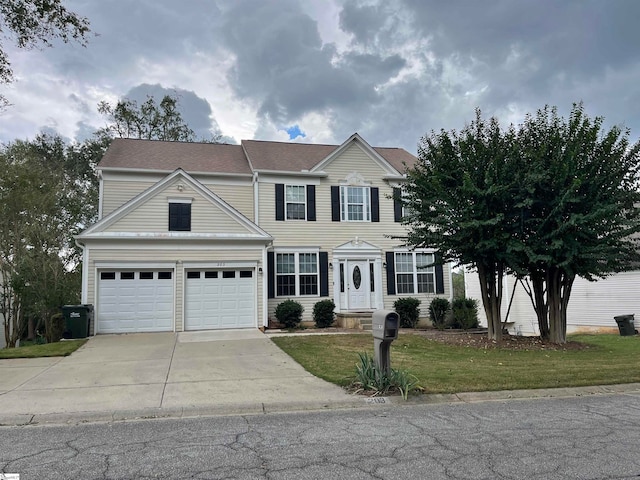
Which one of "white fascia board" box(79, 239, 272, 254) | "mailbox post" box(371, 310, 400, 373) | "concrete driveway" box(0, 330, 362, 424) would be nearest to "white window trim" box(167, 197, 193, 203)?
"white fascia board" box(79, 239, 272, 254)

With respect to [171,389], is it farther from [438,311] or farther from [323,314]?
[438,311]

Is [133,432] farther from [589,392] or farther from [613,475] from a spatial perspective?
[589,392]

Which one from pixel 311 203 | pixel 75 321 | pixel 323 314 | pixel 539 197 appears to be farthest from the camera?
pixel 311 203

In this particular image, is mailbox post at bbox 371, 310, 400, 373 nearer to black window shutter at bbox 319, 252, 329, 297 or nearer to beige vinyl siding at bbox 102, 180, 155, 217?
black window shutter at bbox 319, 252, 329, 297

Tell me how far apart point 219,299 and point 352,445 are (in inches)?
470

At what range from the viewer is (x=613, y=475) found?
3.86 m

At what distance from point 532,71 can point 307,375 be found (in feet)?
41.0

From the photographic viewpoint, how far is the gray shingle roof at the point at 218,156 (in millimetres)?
18578

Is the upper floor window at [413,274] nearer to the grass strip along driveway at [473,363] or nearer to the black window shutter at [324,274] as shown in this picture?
the black window shutter at [324,274]

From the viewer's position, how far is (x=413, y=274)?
64.3 feet

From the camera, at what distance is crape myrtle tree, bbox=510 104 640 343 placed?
11.4 meters

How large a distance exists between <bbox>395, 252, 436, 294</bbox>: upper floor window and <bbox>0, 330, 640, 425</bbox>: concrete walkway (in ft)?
31.0

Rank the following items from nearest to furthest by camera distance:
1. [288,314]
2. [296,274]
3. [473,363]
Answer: [473,363]
[288,314]
[296,274]

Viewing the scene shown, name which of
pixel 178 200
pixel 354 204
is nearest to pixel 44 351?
pixel 178 200
